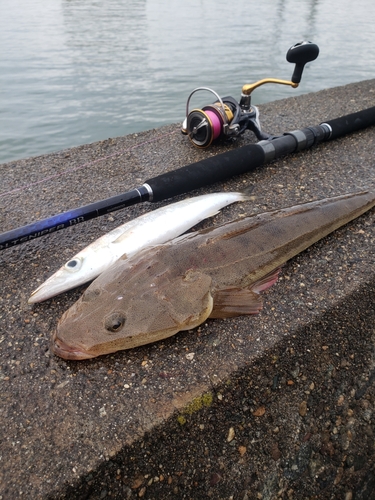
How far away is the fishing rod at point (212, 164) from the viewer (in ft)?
9.57

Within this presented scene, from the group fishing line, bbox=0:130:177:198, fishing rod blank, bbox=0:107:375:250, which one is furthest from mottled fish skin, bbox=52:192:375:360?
fishing line, bbox=0:130:177:198

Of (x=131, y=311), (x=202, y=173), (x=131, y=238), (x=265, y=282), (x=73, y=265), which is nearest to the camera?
(x=131, y=311)

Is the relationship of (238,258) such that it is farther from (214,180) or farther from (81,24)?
(81,24)

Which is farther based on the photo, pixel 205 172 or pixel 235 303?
pixel 205 172

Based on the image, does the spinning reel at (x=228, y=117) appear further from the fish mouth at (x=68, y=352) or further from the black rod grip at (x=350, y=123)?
the fish mouth at (x=68, y=352)

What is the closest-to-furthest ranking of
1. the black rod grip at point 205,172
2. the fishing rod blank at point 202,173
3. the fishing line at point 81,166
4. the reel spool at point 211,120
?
the fishing rod blank at point 202,173, the black rod grip at point 205,172, the fishing line at point 81,166, the reel spool at point 211,120

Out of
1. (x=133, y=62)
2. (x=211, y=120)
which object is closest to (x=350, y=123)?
(x=211, y=120)

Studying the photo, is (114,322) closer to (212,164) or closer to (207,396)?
(207,396)

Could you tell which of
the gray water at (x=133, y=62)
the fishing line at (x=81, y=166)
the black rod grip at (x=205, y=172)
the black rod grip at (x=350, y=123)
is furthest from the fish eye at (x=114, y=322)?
the gray water at (x=133, y=62)

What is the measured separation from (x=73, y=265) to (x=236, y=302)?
41.2 inches

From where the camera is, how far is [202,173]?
→ 3641 millimetres

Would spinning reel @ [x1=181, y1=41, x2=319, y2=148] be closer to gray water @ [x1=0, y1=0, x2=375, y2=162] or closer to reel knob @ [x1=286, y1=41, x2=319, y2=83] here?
reel knob @ [x1=286, y1=41, x2=319, y2=83]

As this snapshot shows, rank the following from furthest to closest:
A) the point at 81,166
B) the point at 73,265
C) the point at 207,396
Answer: the point at 81,166 → the point at 73,265 → the point at 207,396

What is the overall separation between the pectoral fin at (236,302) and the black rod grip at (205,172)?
3.95 ft
